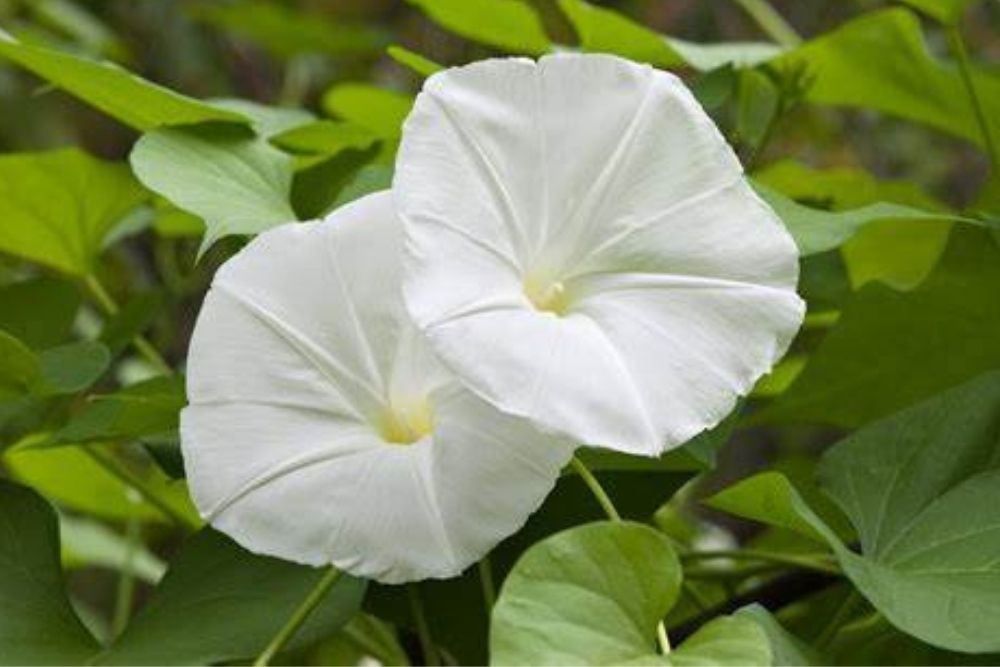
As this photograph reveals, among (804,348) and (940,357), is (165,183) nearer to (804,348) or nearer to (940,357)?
(940,357)

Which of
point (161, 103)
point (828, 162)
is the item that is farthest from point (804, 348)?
point (828, 162)

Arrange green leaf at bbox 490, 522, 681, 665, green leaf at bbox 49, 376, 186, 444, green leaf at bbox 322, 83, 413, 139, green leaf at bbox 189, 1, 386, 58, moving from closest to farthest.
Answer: green leaf at bbox 490, 522, 681, 665 < green leaf at bbox 49, 376, 186, 444 < green leaf at bbox 322, 83, 413, 139 < green leaf at bbox 189, 1, 386, 58

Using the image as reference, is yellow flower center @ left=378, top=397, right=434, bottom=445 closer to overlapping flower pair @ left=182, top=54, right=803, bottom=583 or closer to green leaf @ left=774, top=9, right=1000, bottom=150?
overlapping flower pair @ left=182, top=54, right=803, bottom=583

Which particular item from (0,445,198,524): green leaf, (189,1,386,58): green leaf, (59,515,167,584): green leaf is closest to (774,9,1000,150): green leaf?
(0,445,198,524): green leaf

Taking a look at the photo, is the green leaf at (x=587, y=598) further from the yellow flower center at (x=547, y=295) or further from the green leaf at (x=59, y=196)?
the green leaf at (x=59, y=196)

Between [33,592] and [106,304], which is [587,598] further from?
[106,304]
